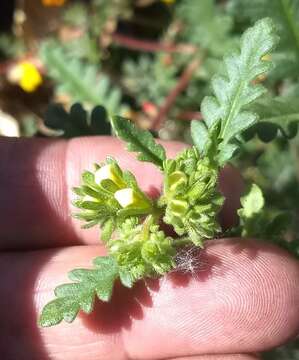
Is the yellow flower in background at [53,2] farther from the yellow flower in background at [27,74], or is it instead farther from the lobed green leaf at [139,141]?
the lobed green leaf at [139,141]

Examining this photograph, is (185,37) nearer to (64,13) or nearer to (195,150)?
(64,13)

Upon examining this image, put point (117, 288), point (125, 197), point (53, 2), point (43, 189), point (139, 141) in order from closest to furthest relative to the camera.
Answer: point (125, 197) < point (139, 141) < point (117, 288) < point (43, 189) < point (53, 2)

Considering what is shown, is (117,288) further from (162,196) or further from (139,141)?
(139,141)

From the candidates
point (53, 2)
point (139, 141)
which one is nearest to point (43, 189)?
point (139, 141)

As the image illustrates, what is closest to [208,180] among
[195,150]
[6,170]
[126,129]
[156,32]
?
[195,150]

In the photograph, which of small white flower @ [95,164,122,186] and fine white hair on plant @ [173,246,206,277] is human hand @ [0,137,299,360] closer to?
fine white hair on plant @ [173,246,206,277]

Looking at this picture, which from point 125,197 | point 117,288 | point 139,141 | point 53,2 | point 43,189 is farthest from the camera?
point 53,2
